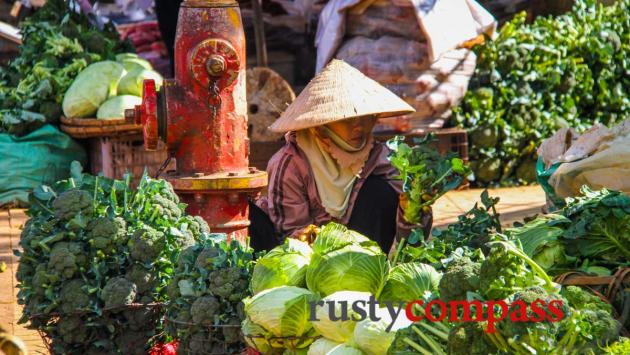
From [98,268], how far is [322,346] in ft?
3.87

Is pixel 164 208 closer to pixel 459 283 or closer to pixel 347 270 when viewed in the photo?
pixel 347 270

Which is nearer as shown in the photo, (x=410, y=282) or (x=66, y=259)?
(x=410, y=282)

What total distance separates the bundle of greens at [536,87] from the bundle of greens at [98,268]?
5221 mm

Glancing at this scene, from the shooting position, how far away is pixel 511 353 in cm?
301

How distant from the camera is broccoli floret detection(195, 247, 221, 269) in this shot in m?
4.07

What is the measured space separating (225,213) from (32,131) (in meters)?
4.13

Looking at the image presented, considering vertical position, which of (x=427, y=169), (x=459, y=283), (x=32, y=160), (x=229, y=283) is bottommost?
(x=32, y=160)

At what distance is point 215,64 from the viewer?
195 inches

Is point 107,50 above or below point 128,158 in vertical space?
above

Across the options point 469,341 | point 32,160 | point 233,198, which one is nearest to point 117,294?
point 233,198

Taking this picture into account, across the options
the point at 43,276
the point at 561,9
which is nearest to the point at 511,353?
the point at 43,276

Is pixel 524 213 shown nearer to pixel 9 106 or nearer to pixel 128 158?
pixel 128 158

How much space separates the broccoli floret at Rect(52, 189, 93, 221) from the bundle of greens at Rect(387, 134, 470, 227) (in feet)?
3.96

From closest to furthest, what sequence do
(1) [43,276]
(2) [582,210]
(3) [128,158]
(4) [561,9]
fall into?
(2) [582,210] < (1) [43,276] < (3) [128,158] < (4) [561,9]
